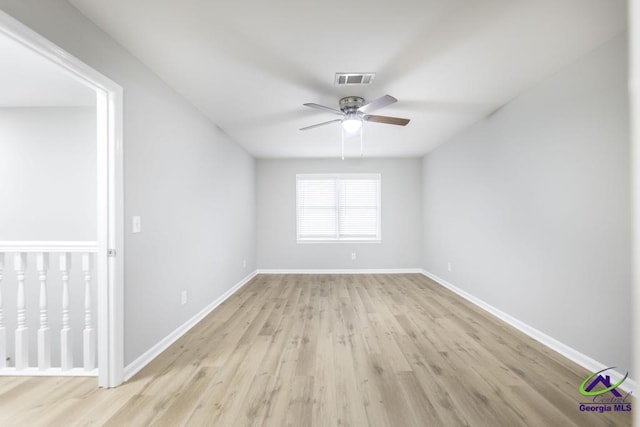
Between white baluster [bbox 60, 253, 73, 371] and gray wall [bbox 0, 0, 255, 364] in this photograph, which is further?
white baluster [bbox 60, 253, 73, 371]

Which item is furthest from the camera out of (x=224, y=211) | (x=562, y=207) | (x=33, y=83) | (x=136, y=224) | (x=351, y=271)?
(x=351, y=271)

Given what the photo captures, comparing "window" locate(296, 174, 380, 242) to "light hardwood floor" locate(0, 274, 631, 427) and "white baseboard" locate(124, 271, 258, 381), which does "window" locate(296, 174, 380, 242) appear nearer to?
"white baseboard" locate(124, 271, 258, 381)

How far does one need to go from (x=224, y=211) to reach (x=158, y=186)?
5.07 feet

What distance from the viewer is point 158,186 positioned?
2525 mm

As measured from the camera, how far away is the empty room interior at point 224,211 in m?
1.82

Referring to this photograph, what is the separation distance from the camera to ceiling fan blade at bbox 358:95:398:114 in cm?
242

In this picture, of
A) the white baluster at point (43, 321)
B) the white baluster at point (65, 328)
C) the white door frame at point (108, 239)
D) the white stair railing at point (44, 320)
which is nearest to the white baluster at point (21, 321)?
the white stair railing at point (44, 320)

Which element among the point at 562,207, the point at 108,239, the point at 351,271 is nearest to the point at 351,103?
the point at 562,207

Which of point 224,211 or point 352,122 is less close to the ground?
point 352,122

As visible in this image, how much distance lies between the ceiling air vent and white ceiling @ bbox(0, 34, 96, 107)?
2036 millimetres

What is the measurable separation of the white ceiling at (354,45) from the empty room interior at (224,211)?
18mm

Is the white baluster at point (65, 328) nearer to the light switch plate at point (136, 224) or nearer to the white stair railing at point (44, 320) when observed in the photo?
the white stair railing at point (44, 320)

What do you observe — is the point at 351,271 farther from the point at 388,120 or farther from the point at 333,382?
the point at 333,382

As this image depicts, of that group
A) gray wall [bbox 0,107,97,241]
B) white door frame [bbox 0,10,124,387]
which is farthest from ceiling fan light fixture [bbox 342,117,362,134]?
gray wall [bbox 0,107,97,241]
